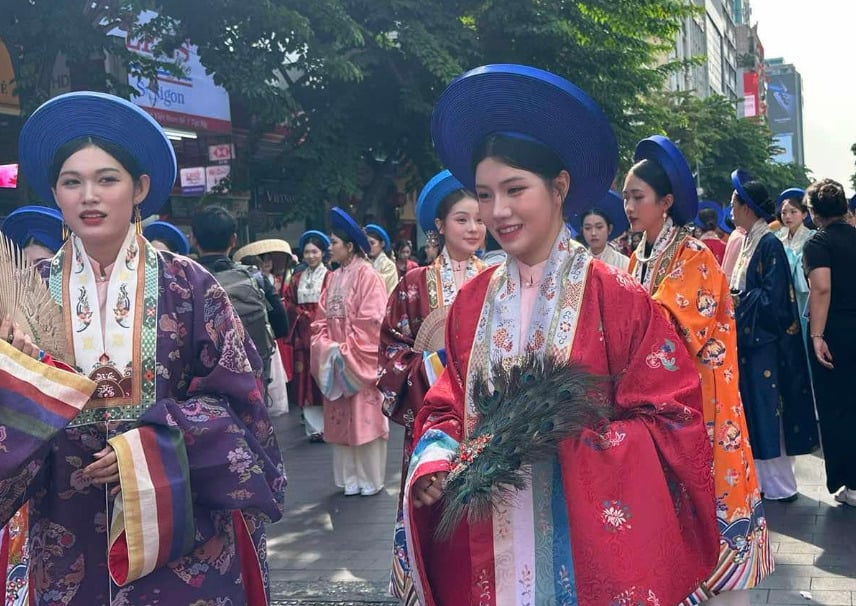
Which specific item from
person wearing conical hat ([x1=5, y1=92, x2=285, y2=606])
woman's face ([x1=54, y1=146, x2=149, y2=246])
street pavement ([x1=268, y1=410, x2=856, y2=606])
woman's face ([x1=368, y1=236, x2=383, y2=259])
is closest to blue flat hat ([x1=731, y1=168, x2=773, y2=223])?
street pavement ([x1=268, y1=410, x2=856, y2=606])

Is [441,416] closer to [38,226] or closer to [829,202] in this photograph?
[38,226]

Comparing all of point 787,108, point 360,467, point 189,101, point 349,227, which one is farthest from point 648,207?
point 787,108

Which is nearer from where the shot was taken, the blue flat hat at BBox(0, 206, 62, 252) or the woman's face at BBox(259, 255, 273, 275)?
the blue flat hat at BBox(0, 206, 62, 252)

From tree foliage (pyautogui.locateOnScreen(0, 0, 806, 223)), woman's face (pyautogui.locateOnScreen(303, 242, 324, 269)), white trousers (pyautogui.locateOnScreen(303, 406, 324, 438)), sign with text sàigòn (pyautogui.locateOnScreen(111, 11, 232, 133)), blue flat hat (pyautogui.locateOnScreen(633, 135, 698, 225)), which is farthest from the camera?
sign with text sàigòn (pyautogui.locateOnScreen(111, 11, 232, 133))

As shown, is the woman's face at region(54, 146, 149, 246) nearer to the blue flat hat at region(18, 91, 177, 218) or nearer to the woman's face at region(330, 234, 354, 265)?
the blue flat hat at region(18, 91, 177, 218)

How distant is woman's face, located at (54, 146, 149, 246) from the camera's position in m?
2.84

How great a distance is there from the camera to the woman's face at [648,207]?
4.27 meters

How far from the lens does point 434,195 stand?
481 centimetres

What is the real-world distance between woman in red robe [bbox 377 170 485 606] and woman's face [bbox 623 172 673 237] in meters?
0.69

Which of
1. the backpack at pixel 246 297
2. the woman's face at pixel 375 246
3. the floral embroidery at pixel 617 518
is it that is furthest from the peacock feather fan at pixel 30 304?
the woman's face at pixel 375 246

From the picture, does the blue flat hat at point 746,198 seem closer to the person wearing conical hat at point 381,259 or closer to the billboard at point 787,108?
the person wearing conical hat at point 381,259

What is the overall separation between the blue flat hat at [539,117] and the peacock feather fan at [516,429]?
22.7 inches

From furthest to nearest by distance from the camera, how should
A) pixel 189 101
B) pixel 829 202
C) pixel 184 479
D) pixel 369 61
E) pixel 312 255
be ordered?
pixel 189 101 < pixel 369 61 < pixel 312 255 < pixel 829 202 < pixel 184 479

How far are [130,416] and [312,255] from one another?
309 inches
